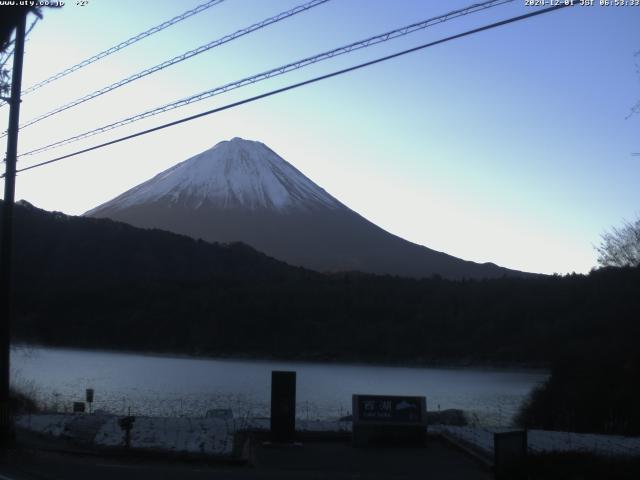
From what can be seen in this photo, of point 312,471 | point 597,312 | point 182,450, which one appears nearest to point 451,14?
point 312,471

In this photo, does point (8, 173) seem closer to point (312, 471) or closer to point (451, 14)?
point (312, 471)

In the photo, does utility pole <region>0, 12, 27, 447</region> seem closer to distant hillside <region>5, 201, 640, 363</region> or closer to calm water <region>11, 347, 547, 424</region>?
calm water <region>11, 347, 547, 424</region>

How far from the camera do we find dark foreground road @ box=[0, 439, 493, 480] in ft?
41.5

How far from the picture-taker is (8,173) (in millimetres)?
15695

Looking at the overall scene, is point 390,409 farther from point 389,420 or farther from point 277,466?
point 277,466

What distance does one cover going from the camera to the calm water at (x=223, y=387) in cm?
2858

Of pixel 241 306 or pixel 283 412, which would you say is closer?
pixel 283 412

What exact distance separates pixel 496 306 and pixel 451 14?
56.9 meters

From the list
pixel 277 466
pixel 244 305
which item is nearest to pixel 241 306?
pixel 244 305

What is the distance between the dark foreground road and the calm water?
33.2ft

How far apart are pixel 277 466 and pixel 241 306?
184 feet

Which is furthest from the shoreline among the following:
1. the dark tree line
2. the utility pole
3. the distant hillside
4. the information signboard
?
the utility pole

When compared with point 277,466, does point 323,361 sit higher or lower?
higher

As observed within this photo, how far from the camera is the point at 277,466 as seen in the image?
13.9m
